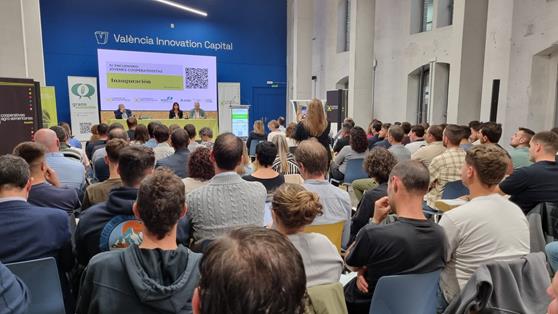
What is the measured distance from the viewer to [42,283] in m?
1.79

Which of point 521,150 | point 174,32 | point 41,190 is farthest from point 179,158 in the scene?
point 174,32

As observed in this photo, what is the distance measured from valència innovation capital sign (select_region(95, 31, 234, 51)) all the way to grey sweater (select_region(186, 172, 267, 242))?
10.4 metres

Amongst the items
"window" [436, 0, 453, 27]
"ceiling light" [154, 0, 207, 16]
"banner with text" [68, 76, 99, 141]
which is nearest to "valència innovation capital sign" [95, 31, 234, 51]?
"ceiling light" [154, 0, 207, 16]

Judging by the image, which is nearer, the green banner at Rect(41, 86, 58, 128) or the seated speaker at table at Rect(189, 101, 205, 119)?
the green banner at Rect(41, 86, 58, 128)

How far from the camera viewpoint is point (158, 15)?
39.1 feet

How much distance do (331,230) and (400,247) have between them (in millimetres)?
733

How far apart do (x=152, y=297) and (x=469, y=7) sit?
7.89 m

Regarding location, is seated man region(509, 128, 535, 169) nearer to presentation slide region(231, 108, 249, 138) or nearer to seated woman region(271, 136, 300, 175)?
seated woman region(271, 136, 300, 175)

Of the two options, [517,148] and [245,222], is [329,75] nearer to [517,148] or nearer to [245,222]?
[517,148]

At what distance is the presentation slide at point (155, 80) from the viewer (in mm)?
10734

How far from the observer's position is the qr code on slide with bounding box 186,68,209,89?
11789 mm

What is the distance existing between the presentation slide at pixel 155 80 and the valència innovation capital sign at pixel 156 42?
0.69 meters

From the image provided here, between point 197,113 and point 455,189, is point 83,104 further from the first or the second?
point 455,189

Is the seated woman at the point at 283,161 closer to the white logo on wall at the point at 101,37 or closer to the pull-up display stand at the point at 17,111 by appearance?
the pull-up display stand at the point at 17,111
